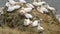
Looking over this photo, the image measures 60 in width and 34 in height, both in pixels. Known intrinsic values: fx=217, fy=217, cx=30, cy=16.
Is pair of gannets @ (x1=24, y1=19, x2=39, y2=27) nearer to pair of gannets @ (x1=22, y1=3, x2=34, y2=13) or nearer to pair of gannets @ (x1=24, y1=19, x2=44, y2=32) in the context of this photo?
pair of gannets @ (x1=24, y1=19, x2=44, y2=32)

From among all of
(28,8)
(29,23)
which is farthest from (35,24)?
(28,8)

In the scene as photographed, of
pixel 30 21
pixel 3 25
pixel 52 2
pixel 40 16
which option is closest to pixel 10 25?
pixel 3 25

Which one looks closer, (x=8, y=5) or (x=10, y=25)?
(x=10, y=25)

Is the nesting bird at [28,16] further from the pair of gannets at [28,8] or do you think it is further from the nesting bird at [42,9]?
the nesting bird at [42,9]

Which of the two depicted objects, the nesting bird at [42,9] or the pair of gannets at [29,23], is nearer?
the pair of gannets at [29,23]

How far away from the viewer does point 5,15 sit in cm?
199

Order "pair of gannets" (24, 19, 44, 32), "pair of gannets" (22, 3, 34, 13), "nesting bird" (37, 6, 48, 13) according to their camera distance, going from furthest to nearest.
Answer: "nesting bird" (37, 6, 48, 13)
"pair of gannets" (22, 3, 34, 13)
"pair of gannets" (24, 19, 44, 32)

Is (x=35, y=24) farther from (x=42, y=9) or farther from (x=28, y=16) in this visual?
(x=42, y=9)

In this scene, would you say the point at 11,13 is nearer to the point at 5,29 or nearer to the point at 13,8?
the point at 13,8

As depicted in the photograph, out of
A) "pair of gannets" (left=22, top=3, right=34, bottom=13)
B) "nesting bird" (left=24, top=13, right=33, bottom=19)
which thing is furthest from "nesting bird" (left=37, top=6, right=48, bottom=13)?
"nesting bird" (left=24, top=13, right=33, bottom=19)

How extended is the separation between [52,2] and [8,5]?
1825 mm

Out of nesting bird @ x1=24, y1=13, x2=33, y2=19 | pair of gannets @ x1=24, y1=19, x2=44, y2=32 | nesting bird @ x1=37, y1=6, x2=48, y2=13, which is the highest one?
nesting bird @ x1=37, y1=6, x2=48, y2=13

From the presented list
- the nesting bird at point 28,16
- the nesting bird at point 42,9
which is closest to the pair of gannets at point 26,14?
the nesting bird at point 28,16

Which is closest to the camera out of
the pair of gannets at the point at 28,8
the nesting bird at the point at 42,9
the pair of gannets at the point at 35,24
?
the pair of gannets at the point at 35,24
